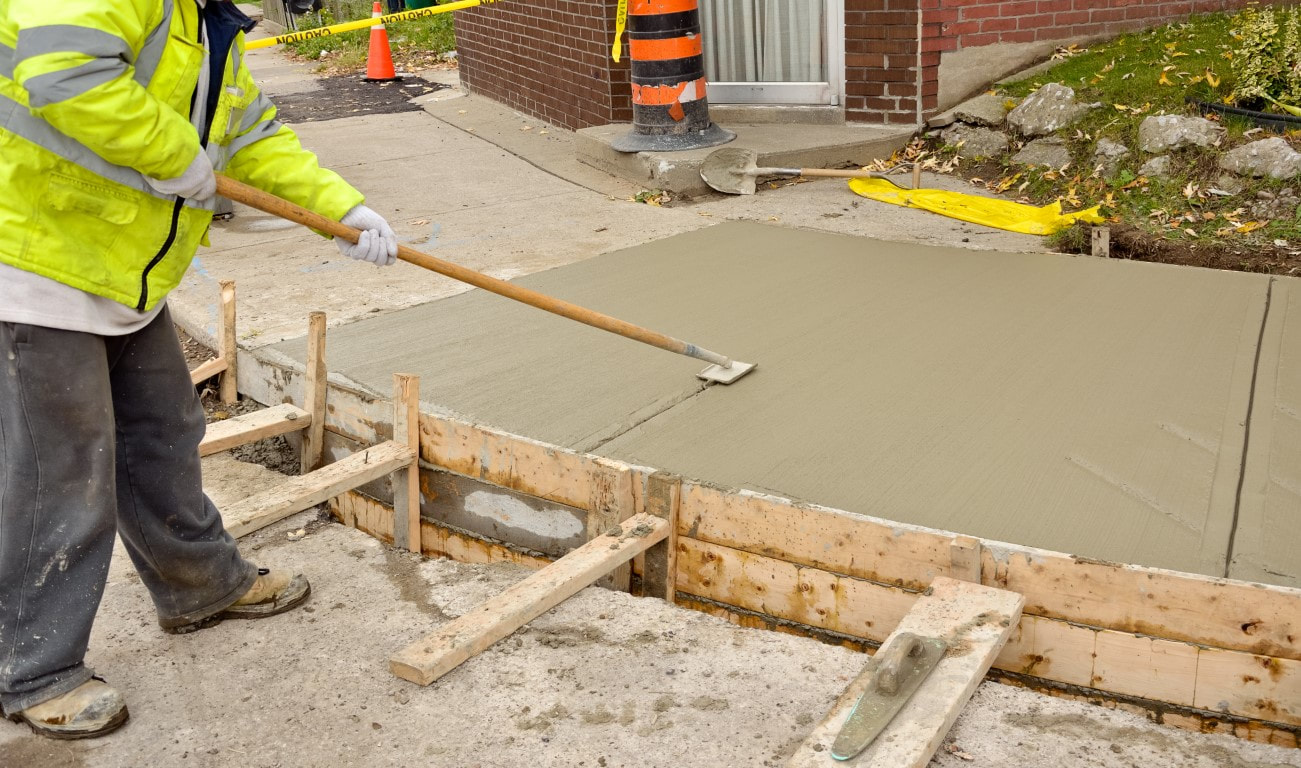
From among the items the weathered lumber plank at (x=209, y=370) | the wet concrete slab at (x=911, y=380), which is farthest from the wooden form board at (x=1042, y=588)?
the weathered lumber plank at (x=209, y=370)

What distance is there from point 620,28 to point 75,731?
5.74 metres

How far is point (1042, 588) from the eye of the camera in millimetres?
2795

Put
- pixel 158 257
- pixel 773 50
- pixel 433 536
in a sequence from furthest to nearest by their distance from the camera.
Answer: pixel 773 50 < pixel 433 536 < pixel 158 257

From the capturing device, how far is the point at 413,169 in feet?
27.2

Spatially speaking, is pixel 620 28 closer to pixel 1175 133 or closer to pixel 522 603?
pixel 1175 133

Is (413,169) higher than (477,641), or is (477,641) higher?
(413,169)

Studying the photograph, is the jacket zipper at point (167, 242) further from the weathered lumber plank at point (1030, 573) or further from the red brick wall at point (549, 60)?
the red brick wall at point (549, 60)

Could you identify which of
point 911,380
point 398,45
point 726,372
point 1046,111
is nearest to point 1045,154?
point 1046,111

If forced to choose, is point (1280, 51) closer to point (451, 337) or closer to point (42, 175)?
point (451, 337)

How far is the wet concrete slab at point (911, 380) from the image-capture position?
10.8ft

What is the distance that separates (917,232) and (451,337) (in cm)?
255

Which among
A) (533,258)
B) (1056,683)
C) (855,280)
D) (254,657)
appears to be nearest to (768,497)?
(1056,683)

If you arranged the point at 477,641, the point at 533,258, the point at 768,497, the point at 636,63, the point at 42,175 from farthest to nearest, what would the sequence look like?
1. the point at 636,63
2. the point at 533,258
3. the point at 768,497
4. the point at 477,641
5. the point at 42,175

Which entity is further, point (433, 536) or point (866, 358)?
point (866, 358)
